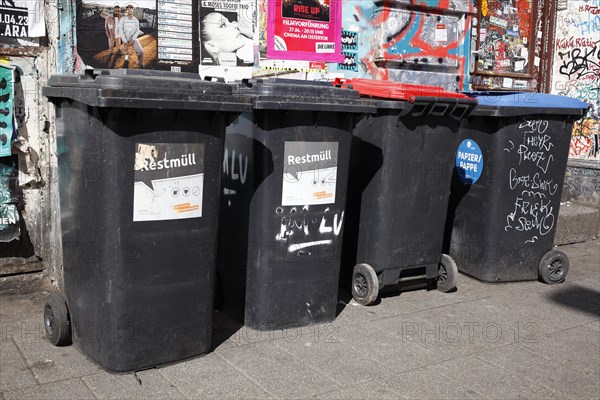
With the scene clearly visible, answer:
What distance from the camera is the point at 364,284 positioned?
5.57 metres

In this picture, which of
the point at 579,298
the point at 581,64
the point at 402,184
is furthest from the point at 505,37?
the point at 402,184

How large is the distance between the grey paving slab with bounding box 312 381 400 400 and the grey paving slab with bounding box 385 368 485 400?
2.6 inches

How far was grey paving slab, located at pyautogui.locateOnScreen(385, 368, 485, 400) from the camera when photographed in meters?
3.98

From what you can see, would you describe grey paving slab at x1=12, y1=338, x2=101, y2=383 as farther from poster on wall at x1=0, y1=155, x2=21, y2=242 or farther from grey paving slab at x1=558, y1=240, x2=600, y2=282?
grey paving slab at x1=558, y1=240, x2=600, y2=282

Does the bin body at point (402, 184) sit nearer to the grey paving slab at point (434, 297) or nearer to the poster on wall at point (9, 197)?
the grey paving slab at point (434, 297)

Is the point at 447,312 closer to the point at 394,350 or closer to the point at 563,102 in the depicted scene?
the point at 394,350

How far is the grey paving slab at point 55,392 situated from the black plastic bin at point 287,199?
1.40 meters

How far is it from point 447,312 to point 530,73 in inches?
217

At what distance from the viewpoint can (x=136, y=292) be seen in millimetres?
3961

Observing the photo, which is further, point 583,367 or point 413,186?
point 413,186

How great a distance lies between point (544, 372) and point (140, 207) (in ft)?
9.52

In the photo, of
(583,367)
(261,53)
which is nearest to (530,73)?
(261,53)

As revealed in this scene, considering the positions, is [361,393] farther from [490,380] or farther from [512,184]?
[512,184]

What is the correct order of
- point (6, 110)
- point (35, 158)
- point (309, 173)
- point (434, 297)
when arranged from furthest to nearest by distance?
point (434, 297) → point (35, 158) → point (6, 110) → point (309, 173)
